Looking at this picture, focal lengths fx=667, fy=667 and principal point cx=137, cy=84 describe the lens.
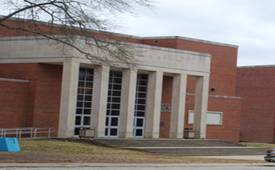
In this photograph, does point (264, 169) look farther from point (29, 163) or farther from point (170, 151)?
point (170, 151)

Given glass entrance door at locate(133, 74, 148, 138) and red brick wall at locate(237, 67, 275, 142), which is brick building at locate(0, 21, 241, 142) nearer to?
glass entrance door at locate(133, 74, 148, 138)

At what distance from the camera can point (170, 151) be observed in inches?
1774

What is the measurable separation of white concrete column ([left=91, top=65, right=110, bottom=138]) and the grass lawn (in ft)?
17.4

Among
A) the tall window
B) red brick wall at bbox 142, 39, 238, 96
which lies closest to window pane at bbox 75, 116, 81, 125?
the tall window

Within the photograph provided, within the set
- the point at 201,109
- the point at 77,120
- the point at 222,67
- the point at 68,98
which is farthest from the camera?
the point at 222,67

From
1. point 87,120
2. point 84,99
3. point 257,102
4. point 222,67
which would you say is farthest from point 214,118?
point 84,99

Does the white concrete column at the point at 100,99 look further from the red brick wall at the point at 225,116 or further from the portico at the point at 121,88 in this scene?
the red brick wall at the point at 225,116

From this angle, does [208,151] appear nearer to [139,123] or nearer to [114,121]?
[114,121]

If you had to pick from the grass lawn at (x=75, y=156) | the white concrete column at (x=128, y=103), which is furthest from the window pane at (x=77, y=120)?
the grass lawn at (x=75, y=156)

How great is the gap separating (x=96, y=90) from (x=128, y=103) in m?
3.02

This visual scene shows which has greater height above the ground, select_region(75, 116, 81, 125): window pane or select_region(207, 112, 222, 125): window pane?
select_region(207, 112, 222, 125): window pane

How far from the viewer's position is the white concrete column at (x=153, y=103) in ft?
176

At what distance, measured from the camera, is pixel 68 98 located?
4750cm

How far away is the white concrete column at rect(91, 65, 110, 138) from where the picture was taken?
49.4 meters
